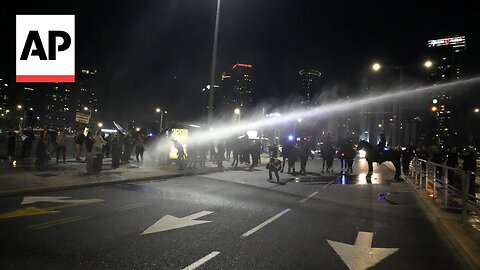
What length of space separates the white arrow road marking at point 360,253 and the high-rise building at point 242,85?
416 ft

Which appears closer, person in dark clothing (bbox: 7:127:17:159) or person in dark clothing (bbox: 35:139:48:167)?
person in dark clothing (bbox: 35:139:48:167)

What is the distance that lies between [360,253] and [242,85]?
444 ft

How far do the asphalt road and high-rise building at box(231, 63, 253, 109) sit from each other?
122670mm

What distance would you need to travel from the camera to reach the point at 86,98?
129 meters

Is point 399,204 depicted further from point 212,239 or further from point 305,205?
point 212,239

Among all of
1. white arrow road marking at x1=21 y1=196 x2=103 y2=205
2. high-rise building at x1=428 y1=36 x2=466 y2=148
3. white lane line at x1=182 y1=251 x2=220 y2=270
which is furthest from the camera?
high-rise building at x1=428 y1=36 x2=466 y2=148

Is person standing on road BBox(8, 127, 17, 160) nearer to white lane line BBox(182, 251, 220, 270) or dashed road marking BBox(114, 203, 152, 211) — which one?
dashed road marking BBox(114, 203, 152, 211)

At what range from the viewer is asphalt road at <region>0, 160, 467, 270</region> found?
20.0 ft

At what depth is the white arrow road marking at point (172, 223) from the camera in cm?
800

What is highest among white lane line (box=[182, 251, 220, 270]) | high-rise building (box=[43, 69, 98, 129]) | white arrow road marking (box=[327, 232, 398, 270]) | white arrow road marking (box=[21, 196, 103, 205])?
high-rise building (box=[43, 69, 98, 129])

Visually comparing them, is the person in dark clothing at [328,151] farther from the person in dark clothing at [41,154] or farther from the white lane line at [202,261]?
the white lane line at [202,261]

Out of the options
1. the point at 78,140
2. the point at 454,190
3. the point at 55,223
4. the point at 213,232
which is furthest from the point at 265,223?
the point at 78,140

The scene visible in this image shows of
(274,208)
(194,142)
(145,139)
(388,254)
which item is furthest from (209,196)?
(145,139)

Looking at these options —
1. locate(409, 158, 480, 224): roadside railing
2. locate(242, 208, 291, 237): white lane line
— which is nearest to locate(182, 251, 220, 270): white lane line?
locate(242, 208, 291, 237): white lane line
